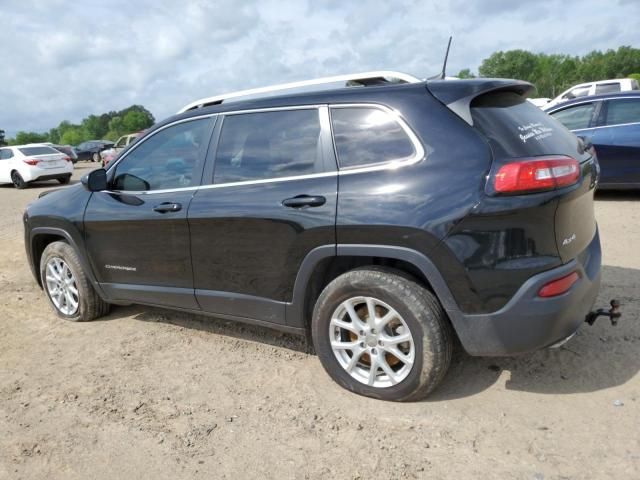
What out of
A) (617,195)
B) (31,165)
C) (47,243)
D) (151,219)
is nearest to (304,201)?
(151,219)

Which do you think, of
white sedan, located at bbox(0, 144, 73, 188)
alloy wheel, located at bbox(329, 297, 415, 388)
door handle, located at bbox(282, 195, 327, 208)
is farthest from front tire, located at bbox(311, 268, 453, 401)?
white sedan, located at bbox(0, 144, 73, 188)

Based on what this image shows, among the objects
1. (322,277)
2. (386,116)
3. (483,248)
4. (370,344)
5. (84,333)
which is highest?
(386,116)

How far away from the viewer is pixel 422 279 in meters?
3.11

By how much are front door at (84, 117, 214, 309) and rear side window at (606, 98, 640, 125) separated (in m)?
6.78

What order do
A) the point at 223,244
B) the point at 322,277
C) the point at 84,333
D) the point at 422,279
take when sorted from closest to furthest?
1. the point at 422,279
2. the point at 322,277
3. the point at 223,244
4. the point at 84,333

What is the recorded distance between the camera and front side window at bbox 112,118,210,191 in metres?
3.86

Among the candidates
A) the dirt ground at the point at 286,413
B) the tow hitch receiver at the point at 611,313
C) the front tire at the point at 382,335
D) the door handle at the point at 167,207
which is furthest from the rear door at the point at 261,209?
the tow hitch receiver at the point at 611,313

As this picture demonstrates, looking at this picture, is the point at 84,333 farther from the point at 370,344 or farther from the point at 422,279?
the point at 422,279

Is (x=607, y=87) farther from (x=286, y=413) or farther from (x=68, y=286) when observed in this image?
(x=286, y=413)

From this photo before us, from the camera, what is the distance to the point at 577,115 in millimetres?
8594

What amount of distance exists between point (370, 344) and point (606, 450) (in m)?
1.26

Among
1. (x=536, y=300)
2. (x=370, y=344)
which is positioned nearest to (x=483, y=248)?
(x=536, y=300)

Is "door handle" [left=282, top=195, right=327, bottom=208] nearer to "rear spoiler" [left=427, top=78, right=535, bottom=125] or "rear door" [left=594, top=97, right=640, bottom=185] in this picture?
"rear spoiler" [left=427, top=78, right=535, bottom=125]

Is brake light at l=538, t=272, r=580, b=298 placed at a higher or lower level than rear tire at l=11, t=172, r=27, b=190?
higher
